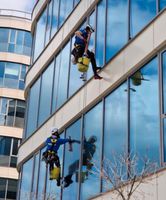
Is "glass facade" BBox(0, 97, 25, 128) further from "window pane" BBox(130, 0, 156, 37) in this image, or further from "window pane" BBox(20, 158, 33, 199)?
"window pane" BBox(130, 0, 156, 37)

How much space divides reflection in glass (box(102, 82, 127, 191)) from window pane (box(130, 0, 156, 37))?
1.74 meters

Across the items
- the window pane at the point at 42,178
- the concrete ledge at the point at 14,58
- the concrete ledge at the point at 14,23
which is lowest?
the window pane at the point at 42,178

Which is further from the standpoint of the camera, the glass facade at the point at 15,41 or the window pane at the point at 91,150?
the glass facade at the point at 15,41

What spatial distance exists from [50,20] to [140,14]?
9721 mm

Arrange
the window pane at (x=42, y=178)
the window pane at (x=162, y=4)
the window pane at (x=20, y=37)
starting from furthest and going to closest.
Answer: the window pane at (x=20, y=37) < the window pane at (x=42, y=178) < the window pane at (x=162, y=4)

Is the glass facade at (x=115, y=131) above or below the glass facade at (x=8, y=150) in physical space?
below

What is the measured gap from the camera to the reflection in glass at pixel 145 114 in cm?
1352

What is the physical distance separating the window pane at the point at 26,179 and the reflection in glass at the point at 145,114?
31.8ft

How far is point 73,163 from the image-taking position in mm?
18344

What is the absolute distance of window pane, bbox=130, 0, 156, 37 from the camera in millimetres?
15008

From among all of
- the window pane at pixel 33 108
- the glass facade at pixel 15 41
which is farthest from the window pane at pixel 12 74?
the window pane at pixel 33 108

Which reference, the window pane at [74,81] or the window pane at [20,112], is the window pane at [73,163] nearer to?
the window pane at [74,81]

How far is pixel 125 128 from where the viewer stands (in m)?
15.0

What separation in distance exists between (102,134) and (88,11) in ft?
18.1
